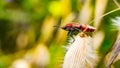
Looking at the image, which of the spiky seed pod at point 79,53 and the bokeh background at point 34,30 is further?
the bokeh background at point 34,30

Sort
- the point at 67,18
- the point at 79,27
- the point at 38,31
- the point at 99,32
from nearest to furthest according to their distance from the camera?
the point at 79,27
the point at 99,32
the point at 67,18
the point at 38,31

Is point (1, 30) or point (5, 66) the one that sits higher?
point (1, 30)

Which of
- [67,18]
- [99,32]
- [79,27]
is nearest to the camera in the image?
[79,27]

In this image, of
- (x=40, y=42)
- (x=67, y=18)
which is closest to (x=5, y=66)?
(x=40, y=42)

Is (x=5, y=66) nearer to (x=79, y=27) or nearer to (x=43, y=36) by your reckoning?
(x=43, y=36)

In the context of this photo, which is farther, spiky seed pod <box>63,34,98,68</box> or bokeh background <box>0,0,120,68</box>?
bokeh background <box>0,0,120,68</box>
